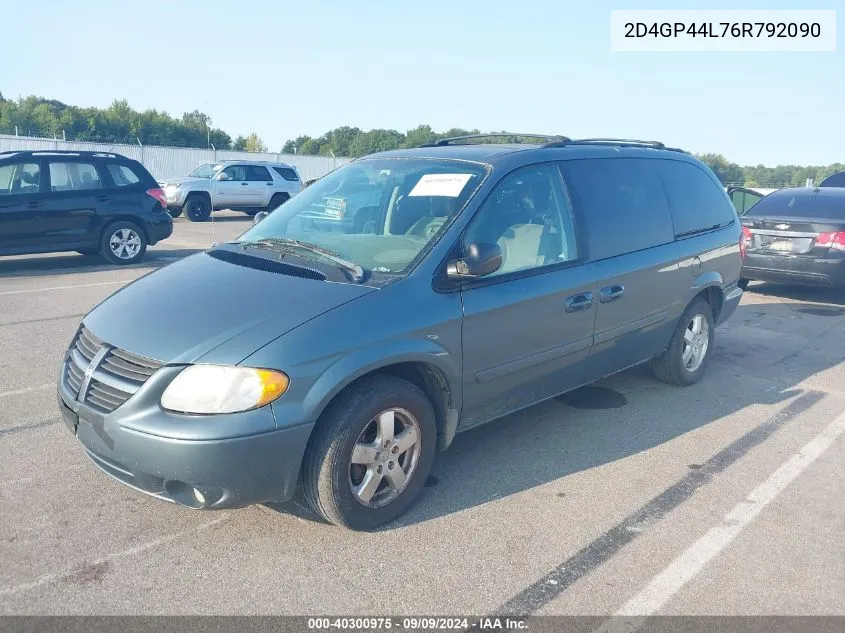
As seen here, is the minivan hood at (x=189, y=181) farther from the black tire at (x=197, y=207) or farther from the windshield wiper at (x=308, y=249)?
the windshield wiper at (x=308, y=249)

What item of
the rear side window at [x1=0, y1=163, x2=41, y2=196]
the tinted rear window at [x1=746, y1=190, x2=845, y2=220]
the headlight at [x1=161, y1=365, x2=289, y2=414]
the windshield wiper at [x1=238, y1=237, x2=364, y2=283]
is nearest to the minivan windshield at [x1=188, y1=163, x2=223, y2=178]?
the rear side window at [x1=0, y1=163, x2=41, y2=196]

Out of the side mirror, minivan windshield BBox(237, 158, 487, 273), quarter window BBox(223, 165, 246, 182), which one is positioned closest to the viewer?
the side mirror

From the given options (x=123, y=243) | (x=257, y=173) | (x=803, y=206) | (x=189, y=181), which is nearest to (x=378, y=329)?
(x=803, y=206)

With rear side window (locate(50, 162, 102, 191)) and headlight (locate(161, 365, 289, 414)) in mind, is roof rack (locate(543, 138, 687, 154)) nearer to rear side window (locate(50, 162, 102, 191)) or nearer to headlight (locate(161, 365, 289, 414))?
headlight (locate(161, 365, 289, 414))

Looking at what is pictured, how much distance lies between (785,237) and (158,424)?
8673 mm

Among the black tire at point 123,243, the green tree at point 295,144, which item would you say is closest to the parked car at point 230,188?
the black tire at point 123,243

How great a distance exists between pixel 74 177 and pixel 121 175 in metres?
0.76

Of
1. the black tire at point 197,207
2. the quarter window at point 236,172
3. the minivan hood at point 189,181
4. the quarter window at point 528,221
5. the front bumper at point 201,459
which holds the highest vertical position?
the quarter window at point 236,172

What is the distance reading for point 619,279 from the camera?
4664mm

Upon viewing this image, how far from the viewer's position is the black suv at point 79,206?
10141mm

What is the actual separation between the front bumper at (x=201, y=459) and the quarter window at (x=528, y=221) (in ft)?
4.74

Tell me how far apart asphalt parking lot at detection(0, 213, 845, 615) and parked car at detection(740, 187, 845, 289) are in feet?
14.6

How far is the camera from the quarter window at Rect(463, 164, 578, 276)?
398 cm

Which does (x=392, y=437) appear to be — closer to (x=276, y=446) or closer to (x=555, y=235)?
(x=276, y=446)
